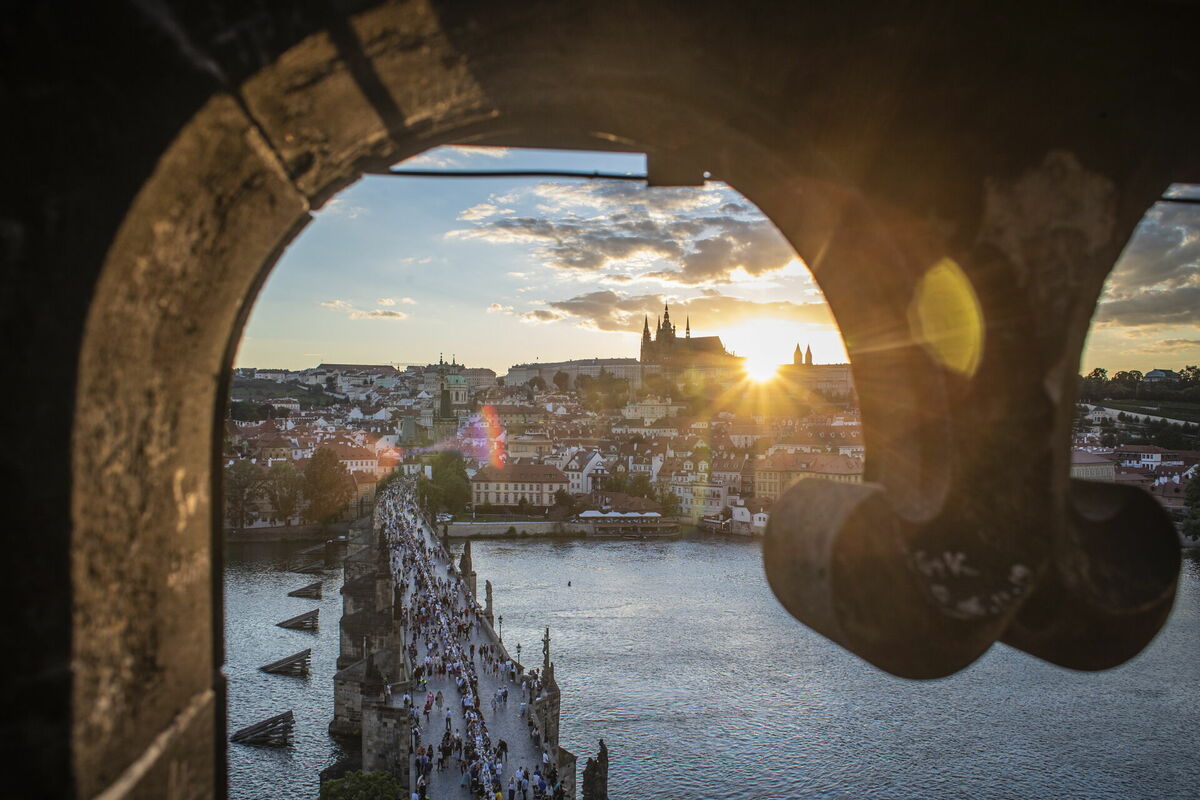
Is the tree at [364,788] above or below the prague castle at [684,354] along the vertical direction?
below

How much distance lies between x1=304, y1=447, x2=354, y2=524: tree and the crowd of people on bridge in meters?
14.4

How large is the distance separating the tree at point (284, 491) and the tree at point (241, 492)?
44 cm

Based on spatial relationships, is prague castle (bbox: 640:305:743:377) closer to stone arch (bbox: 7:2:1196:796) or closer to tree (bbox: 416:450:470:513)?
tree (bbox: 416:450:470:513)

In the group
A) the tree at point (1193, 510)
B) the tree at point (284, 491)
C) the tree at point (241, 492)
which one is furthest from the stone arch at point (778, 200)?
the tree at point (284, 491)

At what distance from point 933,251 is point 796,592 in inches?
18.3

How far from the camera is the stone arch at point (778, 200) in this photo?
0.91 meters

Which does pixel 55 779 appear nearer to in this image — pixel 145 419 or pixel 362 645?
pixel 145 419

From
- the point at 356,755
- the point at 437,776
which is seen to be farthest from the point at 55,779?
the point at 356,755

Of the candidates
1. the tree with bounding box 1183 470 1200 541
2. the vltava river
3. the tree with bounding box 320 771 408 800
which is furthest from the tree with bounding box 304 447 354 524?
the tree with bounding box 1183 470 1200 541

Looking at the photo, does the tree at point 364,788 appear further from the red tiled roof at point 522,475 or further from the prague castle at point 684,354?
the prague castle at point 684,354

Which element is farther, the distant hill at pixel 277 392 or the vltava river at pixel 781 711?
the distant hill at pixel 277 392

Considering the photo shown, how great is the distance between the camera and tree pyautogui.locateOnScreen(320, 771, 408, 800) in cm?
920

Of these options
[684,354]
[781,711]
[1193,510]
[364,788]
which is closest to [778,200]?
[364,788]

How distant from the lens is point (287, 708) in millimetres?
15602
